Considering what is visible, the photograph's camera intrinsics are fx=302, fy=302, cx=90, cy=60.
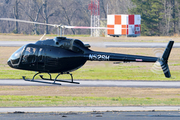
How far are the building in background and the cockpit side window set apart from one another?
48189mm

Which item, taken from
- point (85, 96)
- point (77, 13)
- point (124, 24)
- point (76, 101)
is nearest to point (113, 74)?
point (85, 96)

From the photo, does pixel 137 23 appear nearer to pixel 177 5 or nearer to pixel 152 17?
pixel 152 17

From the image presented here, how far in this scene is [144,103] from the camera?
30266 millimetres

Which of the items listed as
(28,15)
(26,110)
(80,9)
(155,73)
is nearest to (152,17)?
(80,9)

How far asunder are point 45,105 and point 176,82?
16.9 m

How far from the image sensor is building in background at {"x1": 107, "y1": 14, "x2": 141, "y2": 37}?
68312 millimetres

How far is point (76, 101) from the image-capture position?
99.9ft

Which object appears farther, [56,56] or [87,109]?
[87,109]

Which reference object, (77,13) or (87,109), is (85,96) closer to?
(87,109)

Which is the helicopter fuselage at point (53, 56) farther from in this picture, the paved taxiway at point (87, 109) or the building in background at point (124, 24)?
the building in background at point (124, 24)

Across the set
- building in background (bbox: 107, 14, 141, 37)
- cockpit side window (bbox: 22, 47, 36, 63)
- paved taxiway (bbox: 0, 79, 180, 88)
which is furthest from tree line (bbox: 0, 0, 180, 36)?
cockpit side window (bbox: 22, 47, 36, 63)

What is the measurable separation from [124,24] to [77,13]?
1189 inches

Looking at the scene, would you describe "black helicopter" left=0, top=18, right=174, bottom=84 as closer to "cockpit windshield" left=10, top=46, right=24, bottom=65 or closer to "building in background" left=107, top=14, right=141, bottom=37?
"cockpit windshield" left=10, top=46, right=24, bottom=65

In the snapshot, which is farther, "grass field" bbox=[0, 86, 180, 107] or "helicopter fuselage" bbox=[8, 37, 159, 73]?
"grass field" bbox=[0, 86, 180, 107]
